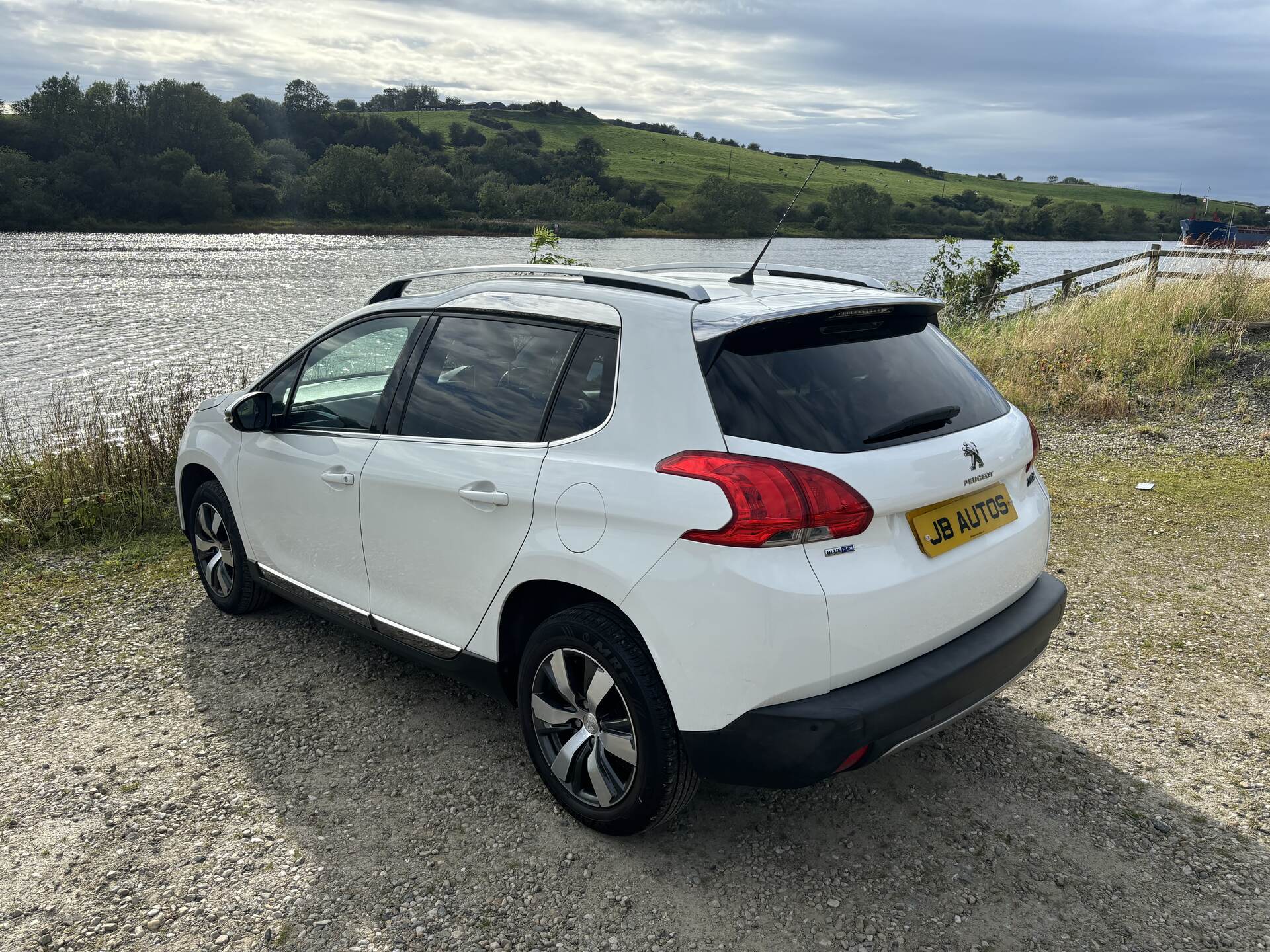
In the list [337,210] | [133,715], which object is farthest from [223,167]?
[133,715]

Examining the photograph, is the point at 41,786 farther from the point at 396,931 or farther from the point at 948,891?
the point at 948,891

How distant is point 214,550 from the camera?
478 centimetres

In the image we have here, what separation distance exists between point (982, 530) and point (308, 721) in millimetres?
2746

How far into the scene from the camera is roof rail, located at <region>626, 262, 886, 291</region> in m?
3.38

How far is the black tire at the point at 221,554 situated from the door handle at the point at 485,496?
6.42 feet

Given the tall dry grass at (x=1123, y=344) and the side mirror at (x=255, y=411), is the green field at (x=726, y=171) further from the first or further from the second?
the side mirror at (x=255, y=411)

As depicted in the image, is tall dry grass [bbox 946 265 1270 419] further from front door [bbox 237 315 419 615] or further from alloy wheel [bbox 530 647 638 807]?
alloy wheel [bbox 530 647 638 807]

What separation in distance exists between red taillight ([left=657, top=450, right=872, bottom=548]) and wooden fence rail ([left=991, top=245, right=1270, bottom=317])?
13.6 meters

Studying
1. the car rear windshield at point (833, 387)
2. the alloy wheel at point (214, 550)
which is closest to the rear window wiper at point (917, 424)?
the car rear windshield at point (833, 387)

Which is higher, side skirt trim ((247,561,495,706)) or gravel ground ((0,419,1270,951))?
side skirt trim ((247,561,495,706))

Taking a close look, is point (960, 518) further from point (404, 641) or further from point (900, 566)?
point (404, 641)

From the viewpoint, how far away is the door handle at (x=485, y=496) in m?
2.89

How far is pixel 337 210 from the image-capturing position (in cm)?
6694

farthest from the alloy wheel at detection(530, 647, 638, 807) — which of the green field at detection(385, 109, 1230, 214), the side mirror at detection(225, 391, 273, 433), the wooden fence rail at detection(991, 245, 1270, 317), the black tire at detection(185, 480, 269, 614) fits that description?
the green field at detection(385, 109, 1230, 214)
